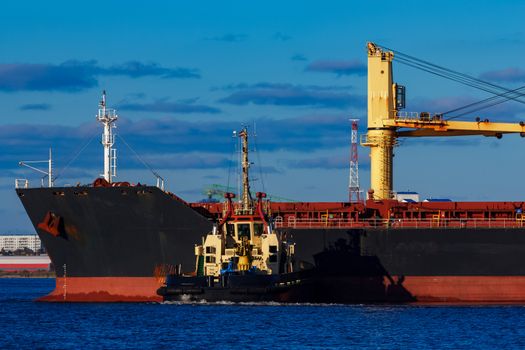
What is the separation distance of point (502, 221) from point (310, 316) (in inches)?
483

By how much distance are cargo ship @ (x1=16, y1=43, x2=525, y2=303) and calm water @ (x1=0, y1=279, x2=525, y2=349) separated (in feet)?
5.36

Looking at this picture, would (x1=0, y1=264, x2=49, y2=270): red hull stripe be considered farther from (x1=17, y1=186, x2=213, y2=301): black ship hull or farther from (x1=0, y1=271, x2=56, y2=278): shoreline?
(x1=17, y1=186, x2=213, y2=301): black ship hull

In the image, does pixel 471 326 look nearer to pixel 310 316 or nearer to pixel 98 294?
pixel 310 316

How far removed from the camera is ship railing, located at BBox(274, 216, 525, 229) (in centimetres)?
5353

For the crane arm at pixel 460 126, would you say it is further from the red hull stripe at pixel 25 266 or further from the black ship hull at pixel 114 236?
the red hull stripe at pixel 25 266

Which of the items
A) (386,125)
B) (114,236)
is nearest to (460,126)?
(386,125)

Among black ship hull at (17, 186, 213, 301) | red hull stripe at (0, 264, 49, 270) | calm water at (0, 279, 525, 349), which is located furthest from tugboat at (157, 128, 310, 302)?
red hull stripe at (0, 264, 49, 270)

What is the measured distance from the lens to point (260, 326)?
42812 millimetres

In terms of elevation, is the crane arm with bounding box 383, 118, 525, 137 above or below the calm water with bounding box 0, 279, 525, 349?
above

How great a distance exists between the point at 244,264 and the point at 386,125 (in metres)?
11.5

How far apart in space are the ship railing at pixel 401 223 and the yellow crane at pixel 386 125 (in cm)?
302

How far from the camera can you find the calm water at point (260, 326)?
38.7m

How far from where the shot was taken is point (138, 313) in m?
48.0

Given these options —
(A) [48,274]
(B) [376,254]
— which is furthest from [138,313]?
(A) [48,274]
